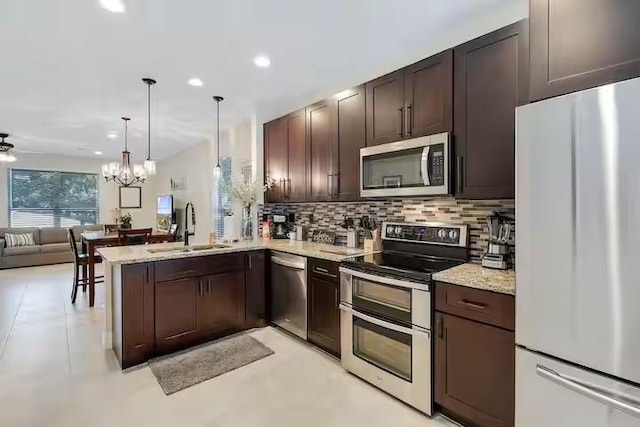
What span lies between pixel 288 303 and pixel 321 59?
2322 mm

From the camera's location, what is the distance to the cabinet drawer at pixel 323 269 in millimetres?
2811

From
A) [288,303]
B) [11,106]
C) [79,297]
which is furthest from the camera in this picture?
[79,297]

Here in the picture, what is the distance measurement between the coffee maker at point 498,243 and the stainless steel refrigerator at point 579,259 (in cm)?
67

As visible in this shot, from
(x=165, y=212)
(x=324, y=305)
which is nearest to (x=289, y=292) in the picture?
(x=324, y=305)

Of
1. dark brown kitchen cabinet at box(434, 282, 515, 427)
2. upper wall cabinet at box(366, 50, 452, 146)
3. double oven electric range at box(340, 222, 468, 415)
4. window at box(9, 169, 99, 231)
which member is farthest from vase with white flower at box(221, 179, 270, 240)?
window at box(9, 169, 99, 231)

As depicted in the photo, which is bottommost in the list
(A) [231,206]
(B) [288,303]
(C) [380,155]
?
(B) [288,303]

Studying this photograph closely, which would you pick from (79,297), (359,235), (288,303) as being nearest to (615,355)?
(359,235)

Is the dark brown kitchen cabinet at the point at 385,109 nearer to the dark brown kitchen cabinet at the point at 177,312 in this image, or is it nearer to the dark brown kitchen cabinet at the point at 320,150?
the dark brown kitchen cabinet at the point at 320,150

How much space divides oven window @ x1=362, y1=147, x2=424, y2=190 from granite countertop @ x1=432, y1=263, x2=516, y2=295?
667 millimetres

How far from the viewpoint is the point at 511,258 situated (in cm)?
217

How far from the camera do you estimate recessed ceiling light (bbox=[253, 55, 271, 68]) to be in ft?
9.51

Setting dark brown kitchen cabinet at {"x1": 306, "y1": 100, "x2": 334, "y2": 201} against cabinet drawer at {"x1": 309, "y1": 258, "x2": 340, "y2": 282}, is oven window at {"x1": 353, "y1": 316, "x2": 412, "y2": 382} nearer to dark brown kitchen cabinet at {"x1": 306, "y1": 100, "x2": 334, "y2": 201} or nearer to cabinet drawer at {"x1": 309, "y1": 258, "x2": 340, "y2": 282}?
cabinet drawer at {"x1": 309, "y1": 258, "x2": 340, "y2": 282}

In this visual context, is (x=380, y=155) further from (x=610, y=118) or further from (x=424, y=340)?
(x=610, y=118)

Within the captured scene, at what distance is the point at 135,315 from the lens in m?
2.74
